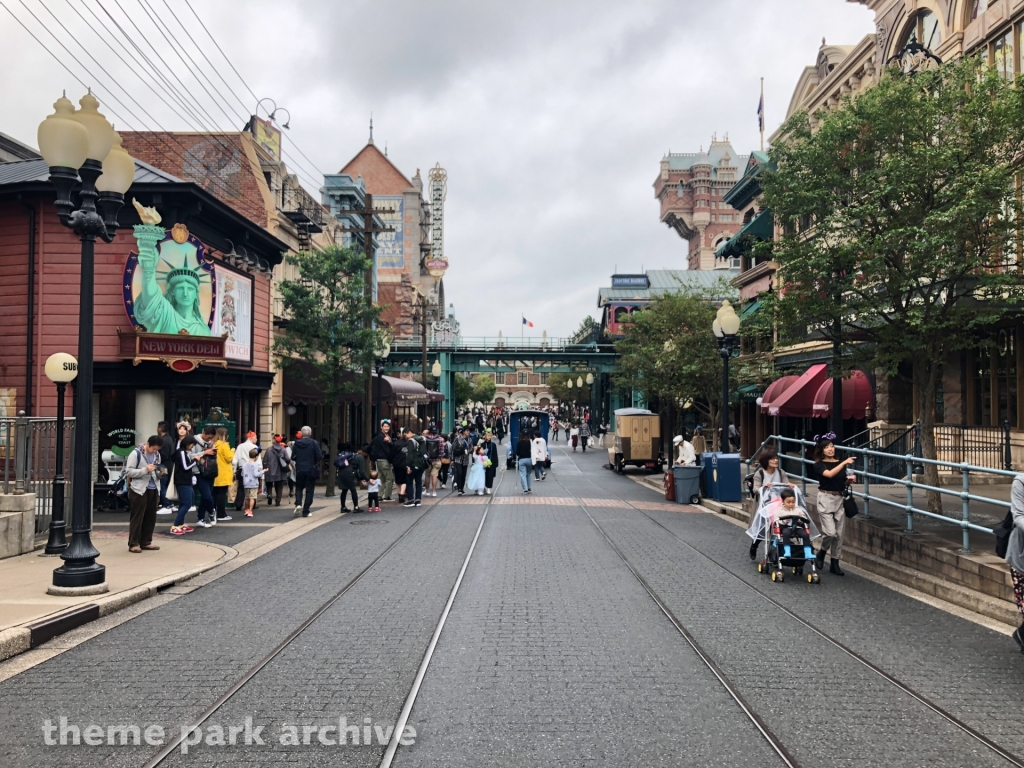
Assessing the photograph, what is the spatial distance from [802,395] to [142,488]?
1998cm

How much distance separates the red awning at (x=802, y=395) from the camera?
26.1 metres

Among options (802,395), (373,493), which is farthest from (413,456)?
(802,395)

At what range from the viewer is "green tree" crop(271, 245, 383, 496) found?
891 inches

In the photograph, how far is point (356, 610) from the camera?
28.5 ft

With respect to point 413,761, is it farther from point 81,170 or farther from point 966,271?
point 966,271

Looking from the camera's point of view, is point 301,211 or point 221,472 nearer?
point 221,472

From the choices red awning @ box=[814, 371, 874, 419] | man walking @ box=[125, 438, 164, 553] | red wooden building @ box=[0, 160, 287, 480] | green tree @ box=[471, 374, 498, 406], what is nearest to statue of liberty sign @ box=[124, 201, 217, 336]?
red wooden building @ box=[0, 160, 287, 480]

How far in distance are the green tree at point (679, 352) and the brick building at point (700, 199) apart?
3762 inches

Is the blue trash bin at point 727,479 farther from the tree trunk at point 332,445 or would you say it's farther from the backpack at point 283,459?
the backpack at point 283,459

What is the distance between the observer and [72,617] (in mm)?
8078

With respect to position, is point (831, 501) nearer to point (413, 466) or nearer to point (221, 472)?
point (221, 472)

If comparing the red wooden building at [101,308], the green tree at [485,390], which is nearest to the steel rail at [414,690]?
the red wooden building at [101,308]

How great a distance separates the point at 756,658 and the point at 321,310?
18.3 meters

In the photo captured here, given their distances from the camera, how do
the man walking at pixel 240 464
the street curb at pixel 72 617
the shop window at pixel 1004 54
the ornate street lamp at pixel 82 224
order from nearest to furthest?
the street curb at pixel 72 617 → the ornate street lamp at pixel 82 224 → the man walking at pixel 240 464 → the shop window at pixel 1004 54
